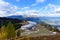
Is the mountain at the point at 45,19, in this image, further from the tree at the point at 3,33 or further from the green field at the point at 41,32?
the tree at the point at 3,33

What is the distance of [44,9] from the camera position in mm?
2150

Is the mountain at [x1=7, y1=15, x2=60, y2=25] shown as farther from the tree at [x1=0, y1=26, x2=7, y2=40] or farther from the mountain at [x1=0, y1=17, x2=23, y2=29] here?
the tree at [x1=0, y1=26, x2=7, y2=40]

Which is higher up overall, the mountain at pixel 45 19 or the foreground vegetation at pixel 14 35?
the mountain at pixel 45 19

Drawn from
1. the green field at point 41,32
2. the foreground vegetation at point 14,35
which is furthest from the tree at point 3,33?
the green field at point 41,32

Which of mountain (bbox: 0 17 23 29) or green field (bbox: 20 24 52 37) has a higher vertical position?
mountain (bbox: 0 17 23 29)

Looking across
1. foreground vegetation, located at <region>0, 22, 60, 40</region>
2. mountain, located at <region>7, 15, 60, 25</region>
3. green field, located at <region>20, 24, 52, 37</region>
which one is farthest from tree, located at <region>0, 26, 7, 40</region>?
green field, located at <region>20, 24, 52, 37</region>

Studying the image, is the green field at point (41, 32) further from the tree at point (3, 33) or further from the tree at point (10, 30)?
the tree at point (3, 33)

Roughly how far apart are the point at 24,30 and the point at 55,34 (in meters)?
0.47

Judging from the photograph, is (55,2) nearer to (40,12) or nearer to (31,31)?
(40,12)

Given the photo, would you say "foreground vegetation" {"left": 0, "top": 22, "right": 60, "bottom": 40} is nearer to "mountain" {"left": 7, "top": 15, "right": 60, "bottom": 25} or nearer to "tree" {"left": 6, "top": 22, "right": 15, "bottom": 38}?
"tree" {"left": 6, "top": 22, "right": 15, "bottom": 38}

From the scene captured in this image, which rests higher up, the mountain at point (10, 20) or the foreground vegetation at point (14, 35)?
the mountain at point (10, 20)

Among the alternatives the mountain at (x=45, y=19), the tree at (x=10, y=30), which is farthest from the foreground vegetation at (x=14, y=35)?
the mountain at (x=45, y=19)

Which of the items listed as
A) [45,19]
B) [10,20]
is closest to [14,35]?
[10,20]

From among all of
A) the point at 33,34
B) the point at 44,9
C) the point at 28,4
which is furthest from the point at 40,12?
the point at 33,34
